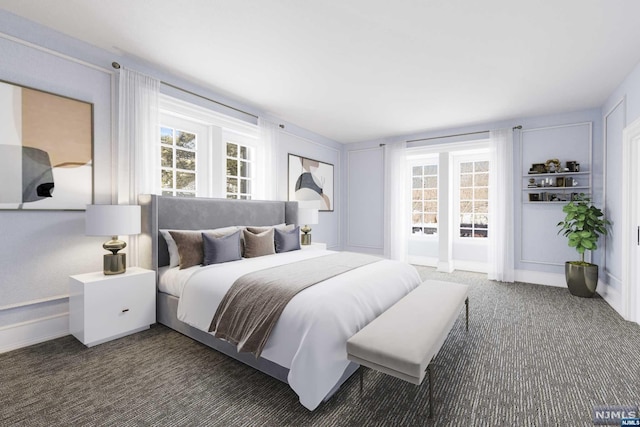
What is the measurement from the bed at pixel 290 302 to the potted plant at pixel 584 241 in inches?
106

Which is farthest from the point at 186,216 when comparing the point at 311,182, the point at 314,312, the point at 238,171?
the point at 311,182

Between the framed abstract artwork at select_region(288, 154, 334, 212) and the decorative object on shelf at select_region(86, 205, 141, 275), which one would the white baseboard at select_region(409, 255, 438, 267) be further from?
the decorative object on shelf at select_region(86, 205, 141, 275)

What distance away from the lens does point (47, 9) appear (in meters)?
2.34

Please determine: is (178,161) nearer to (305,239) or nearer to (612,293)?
(305,239)

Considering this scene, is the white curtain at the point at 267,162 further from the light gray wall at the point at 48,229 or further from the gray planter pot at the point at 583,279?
the gray planter pot at the point at 583,279

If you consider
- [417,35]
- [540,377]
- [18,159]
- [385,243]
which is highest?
[417,35]

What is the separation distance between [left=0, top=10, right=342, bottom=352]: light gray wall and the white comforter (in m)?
0.91

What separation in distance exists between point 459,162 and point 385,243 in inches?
92.6

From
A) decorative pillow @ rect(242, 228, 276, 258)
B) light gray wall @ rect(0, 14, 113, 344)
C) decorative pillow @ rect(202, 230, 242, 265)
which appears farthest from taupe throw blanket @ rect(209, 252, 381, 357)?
light gray wall @ rect(0, 14, 113, 344)

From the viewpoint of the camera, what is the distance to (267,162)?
4629mm

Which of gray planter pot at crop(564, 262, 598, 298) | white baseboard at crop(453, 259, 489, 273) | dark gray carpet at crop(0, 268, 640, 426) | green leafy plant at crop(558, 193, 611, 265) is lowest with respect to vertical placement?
dark gray carpet at crop(0, 268, 640, 426)

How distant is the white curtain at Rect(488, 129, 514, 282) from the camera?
16.1 ft

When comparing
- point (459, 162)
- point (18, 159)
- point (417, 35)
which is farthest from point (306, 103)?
point (459, 162)

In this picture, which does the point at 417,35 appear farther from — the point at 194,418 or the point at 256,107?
the point at 194,418
